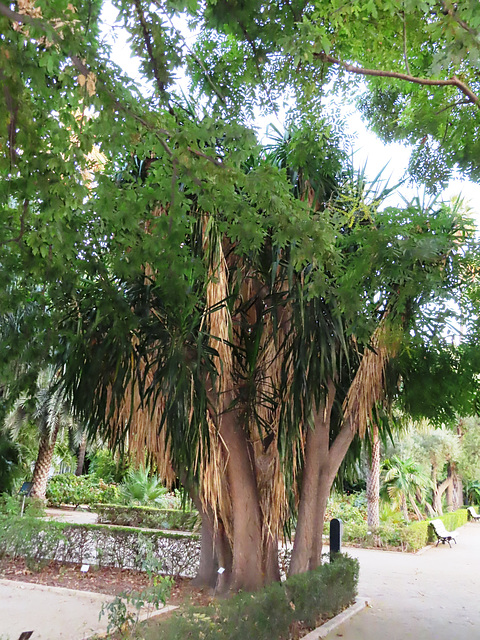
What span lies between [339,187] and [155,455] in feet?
14.5

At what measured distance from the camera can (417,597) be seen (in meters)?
9.72

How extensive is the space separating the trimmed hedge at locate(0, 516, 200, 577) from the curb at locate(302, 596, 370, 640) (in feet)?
9.96

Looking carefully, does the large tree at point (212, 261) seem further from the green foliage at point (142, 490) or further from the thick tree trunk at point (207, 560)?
the green foliage at point (142, 490)

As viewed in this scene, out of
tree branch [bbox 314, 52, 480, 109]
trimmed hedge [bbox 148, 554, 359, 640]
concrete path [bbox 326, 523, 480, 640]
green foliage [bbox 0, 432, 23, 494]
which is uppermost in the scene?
tree branch [bbox 314, 52, 480, 109]

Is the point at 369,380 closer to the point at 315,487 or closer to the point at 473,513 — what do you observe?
the point at 315,487

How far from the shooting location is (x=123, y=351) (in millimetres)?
6273

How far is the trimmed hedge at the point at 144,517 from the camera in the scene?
1700cm

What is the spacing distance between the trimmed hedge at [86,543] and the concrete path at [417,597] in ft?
11.1

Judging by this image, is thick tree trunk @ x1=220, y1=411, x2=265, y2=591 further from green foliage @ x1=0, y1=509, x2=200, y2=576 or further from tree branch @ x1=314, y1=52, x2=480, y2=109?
tree branch @ x1=314, y1=52, x2=480, y2=109

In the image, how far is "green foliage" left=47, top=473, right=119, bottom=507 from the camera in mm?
24125

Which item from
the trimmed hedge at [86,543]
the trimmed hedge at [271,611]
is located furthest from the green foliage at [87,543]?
the trimmed hedge at [271,611]

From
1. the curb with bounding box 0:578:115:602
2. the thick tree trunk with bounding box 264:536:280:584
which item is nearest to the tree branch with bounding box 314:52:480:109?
the thick tree trunk with bounding box 264:536:280:584

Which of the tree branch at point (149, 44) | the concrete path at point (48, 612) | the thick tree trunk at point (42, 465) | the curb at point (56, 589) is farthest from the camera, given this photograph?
the thick tree trunk at point (42, 465)

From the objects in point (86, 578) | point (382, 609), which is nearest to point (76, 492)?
point (86, 578)
